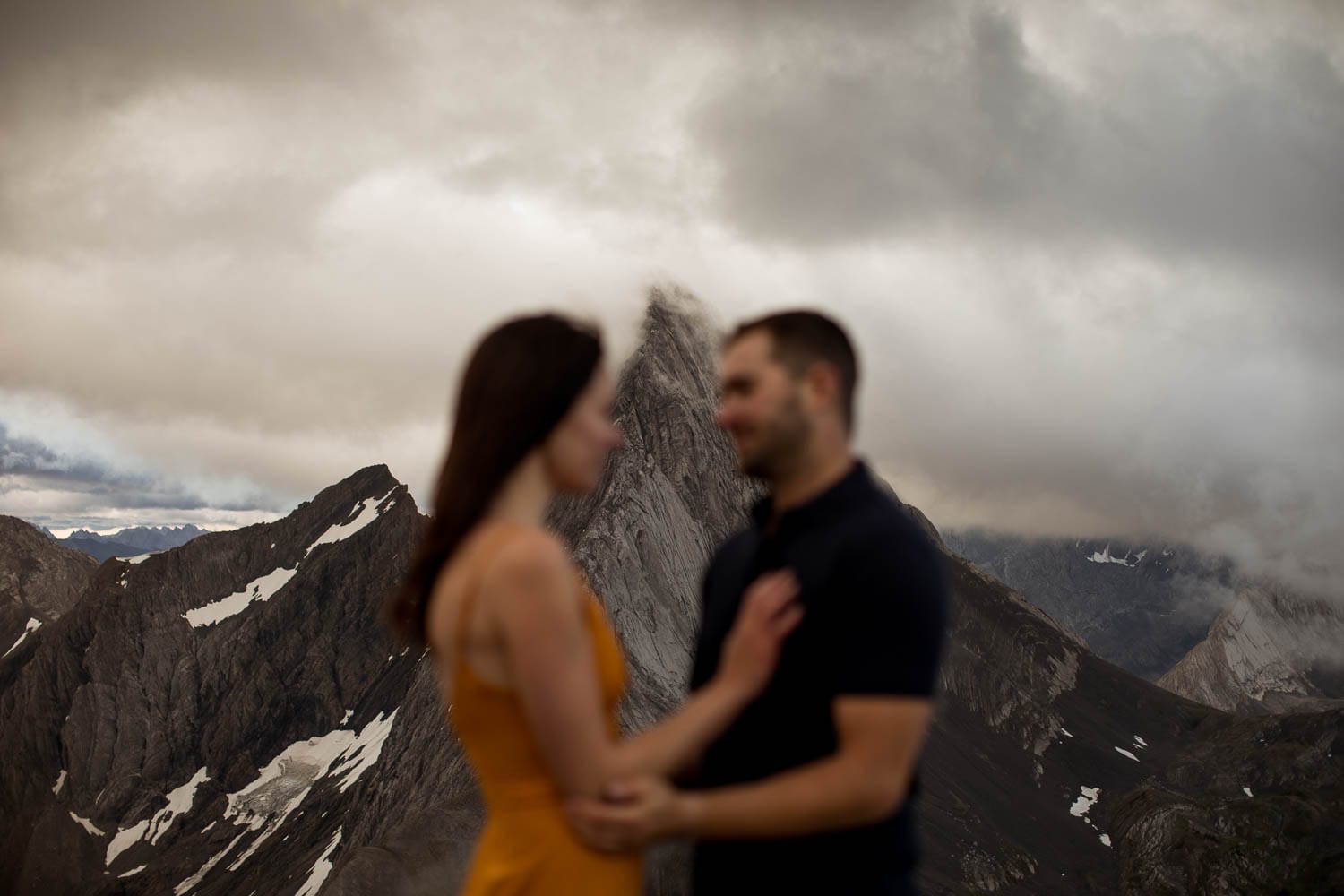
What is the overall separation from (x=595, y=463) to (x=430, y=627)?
0.86 meters

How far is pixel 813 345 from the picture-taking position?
155 inches

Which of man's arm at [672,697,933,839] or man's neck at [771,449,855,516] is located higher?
man's neck at [771,449,855,516]

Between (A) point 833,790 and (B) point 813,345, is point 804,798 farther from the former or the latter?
(B) point 813,345

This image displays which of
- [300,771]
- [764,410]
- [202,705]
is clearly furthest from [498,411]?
[202,705]

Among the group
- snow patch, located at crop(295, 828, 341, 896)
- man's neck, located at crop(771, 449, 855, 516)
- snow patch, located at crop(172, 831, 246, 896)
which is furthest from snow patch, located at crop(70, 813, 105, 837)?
man's neck, located at crop(771, 449, 855, 516)

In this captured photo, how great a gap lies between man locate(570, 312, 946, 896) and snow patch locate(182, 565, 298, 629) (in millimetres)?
164829

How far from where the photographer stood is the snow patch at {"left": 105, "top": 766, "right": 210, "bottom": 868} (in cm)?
13050

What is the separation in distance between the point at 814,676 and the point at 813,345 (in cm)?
122

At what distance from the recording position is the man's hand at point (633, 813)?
3.42 meters

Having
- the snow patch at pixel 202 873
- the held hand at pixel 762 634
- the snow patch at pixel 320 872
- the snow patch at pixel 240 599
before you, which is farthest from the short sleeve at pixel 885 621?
the snow patch at pixel 240 599

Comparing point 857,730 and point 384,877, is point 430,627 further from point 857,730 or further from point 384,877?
point 384,877

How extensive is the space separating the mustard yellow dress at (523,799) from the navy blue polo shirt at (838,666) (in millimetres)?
489

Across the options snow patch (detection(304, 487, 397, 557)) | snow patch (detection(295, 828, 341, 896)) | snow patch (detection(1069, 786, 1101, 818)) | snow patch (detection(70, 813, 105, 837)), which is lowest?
snow patch (detection(1069, 786, 1101, 818))

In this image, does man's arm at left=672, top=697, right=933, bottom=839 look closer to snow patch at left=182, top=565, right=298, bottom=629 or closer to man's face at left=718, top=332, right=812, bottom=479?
man's face at left=718, top=332, right=812, bottom=479
